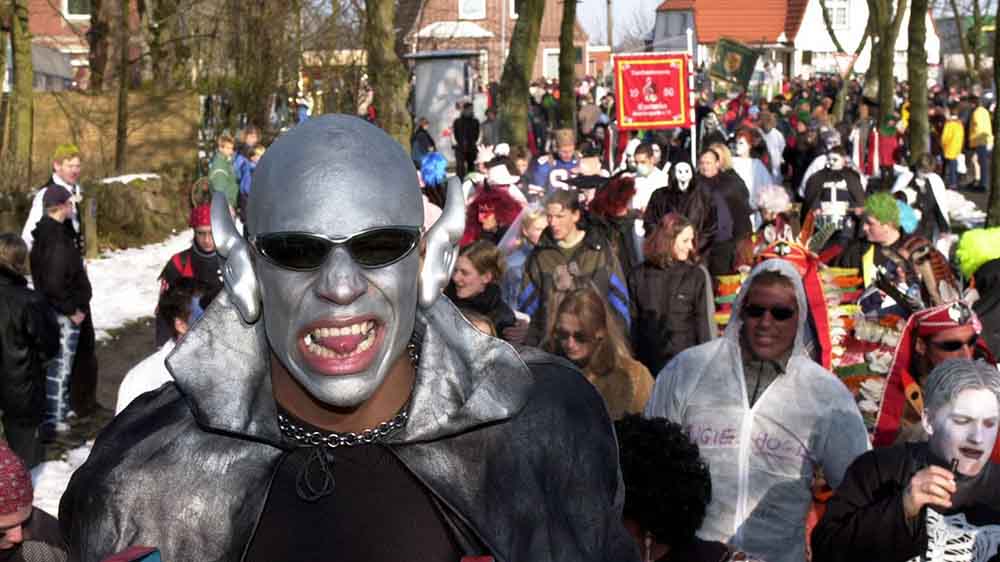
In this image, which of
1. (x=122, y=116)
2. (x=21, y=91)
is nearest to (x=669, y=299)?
(x=21, y=91)

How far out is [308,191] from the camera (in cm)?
268

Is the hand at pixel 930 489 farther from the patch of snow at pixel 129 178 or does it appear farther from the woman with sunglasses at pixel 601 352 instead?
the patch of snow at pixel 129 178

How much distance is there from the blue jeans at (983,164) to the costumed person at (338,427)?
92.0 feet

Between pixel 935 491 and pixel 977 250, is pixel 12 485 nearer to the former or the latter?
pixel 935 491

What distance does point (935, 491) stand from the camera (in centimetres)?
406

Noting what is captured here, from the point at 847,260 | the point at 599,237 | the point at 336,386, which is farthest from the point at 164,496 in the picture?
the point at 847,260

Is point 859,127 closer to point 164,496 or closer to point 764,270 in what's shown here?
point 764,270

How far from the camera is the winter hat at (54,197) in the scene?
10914mm

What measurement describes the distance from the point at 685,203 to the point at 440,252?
10307 millimetres

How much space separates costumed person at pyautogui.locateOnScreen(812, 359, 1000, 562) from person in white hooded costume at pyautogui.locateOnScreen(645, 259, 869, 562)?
690 millimetres

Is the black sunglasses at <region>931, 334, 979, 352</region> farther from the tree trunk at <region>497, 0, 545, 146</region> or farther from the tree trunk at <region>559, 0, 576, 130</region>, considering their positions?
the tree trunk at <region>559, 0, 576, 130</region>

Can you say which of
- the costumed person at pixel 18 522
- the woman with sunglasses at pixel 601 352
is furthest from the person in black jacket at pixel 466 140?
the costumed person at pixel 18 522

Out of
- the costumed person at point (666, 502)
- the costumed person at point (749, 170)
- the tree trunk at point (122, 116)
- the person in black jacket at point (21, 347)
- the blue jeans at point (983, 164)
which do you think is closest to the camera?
the costumed person at point (666, 502)

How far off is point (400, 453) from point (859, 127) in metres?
22.9
